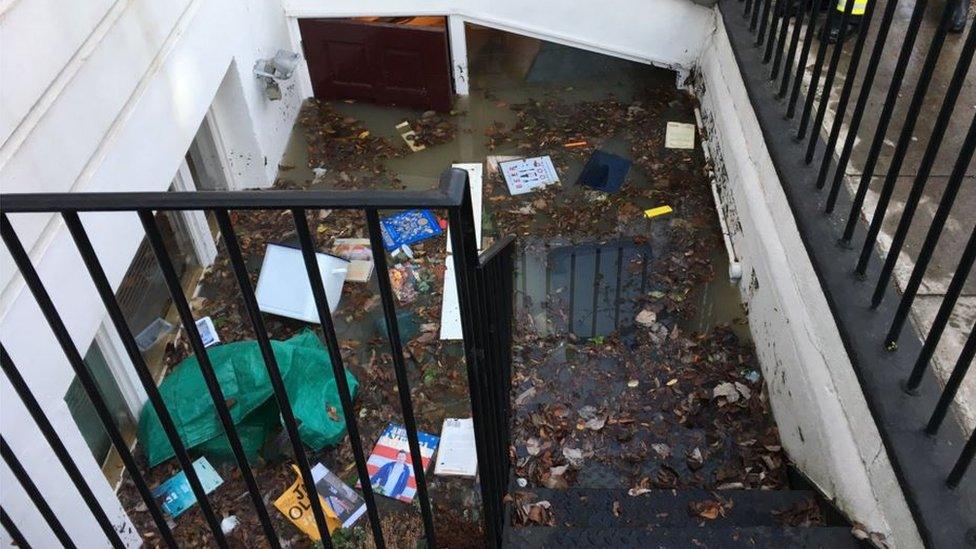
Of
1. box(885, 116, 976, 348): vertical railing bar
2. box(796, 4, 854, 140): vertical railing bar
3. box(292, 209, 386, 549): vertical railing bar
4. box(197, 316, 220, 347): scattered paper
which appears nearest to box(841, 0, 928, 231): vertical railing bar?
box(885, 116, 976, 348): vertical railing bar

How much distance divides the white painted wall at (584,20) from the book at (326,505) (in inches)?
153

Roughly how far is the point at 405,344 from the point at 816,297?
7.84 feet

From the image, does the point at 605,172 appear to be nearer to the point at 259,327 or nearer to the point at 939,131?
the point at 939,131

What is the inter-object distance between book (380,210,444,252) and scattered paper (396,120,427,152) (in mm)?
931

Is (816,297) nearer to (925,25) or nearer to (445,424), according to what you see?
(445,424)

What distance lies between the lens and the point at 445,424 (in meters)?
4.30

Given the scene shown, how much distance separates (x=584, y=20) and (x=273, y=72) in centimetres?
249

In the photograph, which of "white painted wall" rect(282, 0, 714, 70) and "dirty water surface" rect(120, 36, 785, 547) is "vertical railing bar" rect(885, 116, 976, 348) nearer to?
"dirty water surface" rect(120, 36, 785, 547)

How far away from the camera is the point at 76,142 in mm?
3355

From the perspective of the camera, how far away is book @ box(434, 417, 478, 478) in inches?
160

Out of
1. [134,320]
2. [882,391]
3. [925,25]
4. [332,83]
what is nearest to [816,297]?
[882,391]

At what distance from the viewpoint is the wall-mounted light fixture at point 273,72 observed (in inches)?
225

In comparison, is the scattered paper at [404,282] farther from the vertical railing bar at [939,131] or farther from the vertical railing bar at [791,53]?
the vertical railing bar at [939,131]

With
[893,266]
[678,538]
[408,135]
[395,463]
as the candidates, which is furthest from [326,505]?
[408,135]
